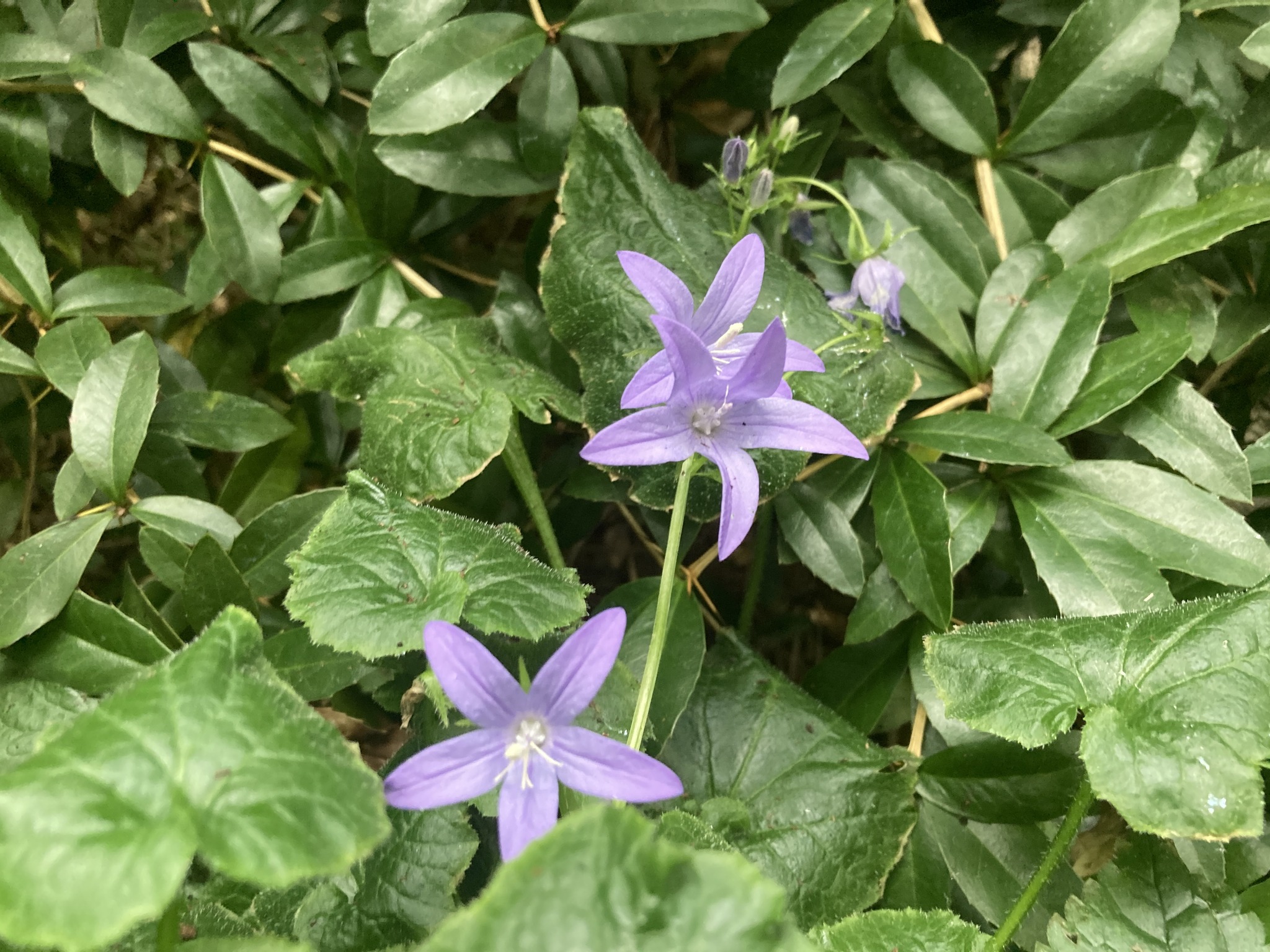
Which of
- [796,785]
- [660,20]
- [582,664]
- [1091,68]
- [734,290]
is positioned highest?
[660,20]

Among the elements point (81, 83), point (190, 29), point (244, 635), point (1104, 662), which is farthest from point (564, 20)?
point (1104, 662)

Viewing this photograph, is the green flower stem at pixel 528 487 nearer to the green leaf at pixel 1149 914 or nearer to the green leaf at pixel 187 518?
the green leaf at pixel 187 518

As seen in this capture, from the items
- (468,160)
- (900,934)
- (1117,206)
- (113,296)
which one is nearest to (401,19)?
(468,160)

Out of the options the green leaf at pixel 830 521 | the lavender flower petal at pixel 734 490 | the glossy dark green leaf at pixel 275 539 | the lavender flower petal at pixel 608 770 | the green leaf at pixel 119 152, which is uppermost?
the green leaf at pixel 119 152

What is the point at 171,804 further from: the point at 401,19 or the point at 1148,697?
the point at 401,19

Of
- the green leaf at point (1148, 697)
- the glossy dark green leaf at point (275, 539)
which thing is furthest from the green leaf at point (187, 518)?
the green leaf at point (1148, 697)

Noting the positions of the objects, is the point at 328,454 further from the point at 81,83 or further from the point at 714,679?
the point at 714,679
